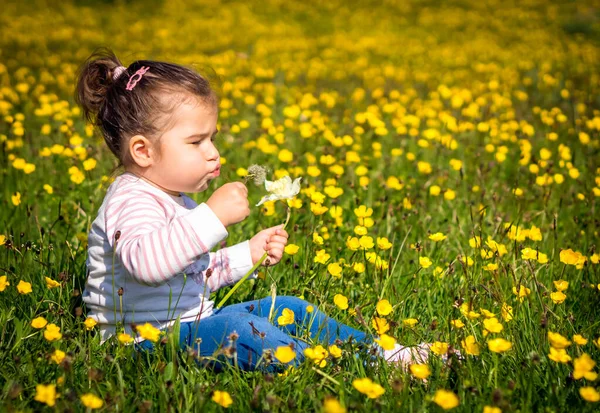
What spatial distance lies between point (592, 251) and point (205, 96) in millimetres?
1821

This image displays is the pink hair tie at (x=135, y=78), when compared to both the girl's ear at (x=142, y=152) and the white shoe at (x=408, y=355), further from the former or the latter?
the white shoe at (x=408, y=355)

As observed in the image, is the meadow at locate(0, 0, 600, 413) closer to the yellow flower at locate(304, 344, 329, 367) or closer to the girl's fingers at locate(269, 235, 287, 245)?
the yellow flower at locate(304, 344, 329, 367)

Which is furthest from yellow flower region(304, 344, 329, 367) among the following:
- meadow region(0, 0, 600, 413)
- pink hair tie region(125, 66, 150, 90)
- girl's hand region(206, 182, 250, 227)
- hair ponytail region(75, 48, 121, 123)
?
hair ponytail region(75, 48, 121, 123)

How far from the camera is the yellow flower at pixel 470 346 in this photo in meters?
2.02

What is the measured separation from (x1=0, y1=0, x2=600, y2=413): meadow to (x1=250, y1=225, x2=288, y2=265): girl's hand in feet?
0.36

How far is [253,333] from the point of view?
2156 mm

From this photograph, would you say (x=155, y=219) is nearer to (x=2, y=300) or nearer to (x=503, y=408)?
(x=2, y=300)

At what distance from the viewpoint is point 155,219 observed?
7.29 ft

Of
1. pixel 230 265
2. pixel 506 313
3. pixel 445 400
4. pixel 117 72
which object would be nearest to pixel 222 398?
pixel 445 400

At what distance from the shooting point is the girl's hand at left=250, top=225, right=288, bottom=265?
2.35 meters

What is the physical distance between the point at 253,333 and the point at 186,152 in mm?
656

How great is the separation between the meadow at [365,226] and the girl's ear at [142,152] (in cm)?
39

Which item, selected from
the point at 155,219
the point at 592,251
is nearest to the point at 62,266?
the point at 155,219

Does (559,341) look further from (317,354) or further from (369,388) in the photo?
(317,354)
